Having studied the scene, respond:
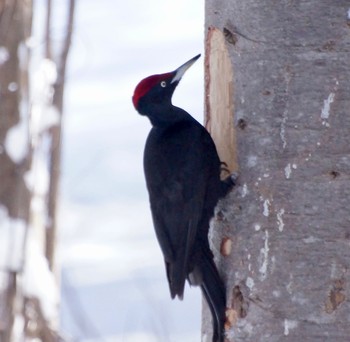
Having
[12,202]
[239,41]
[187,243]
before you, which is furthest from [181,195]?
[12,202]

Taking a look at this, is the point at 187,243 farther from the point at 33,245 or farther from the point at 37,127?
the point at 33,245

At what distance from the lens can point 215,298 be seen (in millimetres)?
2357

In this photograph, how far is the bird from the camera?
2445mm

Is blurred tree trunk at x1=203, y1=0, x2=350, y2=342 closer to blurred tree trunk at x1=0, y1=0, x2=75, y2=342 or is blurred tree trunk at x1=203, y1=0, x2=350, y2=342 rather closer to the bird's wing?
the bird's wing

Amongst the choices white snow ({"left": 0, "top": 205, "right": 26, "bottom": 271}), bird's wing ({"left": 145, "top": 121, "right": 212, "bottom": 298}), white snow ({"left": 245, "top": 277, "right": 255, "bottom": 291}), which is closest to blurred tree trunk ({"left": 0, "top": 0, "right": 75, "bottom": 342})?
white snow ({"left": 0, "top": 205, "right": 26, "bottom": 271})

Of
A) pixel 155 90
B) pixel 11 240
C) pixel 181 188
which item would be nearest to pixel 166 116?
pixel 155 90

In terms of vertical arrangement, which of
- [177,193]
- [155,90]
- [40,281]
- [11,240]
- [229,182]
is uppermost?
[155,90]

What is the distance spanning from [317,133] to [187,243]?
0.53 metres

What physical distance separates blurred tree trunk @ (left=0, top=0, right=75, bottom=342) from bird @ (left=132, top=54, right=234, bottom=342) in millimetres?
386

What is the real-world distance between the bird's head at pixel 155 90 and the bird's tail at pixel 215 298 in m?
0.86

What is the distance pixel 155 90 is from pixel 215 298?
96cm

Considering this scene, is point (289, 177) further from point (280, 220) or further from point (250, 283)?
point (250, 283)

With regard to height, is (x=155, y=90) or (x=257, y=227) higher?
(x=155, y=90)

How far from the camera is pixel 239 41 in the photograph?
2.46 m
